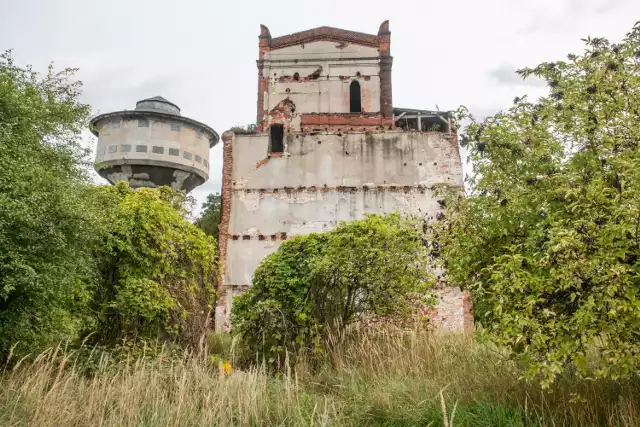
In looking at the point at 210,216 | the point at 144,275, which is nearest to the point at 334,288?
the point at 144,275

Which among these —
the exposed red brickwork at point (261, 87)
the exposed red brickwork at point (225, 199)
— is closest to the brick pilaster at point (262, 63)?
the exposed red brickwork at point (261, 87)

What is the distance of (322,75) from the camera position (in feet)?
70.5

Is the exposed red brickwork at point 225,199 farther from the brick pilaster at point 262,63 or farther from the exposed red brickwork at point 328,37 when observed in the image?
the exposed red brickwork at point 328,37

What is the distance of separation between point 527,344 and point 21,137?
6152mm

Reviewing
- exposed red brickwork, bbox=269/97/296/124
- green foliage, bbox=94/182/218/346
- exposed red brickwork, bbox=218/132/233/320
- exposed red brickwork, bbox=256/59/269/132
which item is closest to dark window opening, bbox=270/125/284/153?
exposed red brickwork, bbox=269/97/296/124

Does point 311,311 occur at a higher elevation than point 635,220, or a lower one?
lower

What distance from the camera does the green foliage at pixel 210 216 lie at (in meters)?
27.0

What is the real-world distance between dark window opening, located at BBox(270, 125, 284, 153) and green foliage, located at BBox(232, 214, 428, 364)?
28.8ft

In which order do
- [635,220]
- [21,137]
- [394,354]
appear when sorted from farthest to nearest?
[394,354]
[21,137]
[635,220]

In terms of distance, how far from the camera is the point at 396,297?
348 inches

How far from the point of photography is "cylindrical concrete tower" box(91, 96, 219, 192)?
756 inches

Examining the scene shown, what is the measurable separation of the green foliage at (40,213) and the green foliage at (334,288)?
2.88m

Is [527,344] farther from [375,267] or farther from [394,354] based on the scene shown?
[375,267]

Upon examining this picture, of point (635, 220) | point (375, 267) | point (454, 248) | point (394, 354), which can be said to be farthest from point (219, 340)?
point (635, 220)
